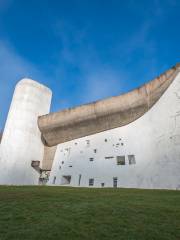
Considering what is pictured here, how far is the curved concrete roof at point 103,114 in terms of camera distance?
1817cm

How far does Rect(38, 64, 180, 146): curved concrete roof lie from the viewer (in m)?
18.2

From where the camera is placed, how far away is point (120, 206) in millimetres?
6953

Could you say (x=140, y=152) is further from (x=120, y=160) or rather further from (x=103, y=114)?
(x=103, y=114)

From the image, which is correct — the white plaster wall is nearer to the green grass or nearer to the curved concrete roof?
the curved concrete roof

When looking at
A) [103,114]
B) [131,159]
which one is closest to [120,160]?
[131,159]

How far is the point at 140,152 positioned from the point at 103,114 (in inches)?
203

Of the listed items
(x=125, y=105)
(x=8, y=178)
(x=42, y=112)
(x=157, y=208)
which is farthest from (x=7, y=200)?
(x=42, y=112)

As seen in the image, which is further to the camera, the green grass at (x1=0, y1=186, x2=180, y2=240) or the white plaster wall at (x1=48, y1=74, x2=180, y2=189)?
the white plaster wall at (x1=48, y1=74, x2=180, y2=189)

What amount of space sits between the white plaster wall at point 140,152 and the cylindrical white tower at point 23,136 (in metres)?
3.20

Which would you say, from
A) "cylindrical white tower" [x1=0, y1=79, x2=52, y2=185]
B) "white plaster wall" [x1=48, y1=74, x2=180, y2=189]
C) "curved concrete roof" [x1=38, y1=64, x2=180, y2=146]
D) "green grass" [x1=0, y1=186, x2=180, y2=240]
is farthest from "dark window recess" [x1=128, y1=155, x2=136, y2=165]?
"cylindrical white tower" [x1=0, y1=79, x2=52, y2=185]

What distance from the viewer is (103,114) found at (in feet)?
67.8

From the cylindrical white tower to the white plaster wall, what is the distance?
3204mm

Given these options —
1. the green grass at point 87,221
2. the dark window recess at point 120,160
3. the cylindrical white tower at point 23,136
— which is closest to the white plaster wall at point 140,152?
the dark window recess at point 120,160

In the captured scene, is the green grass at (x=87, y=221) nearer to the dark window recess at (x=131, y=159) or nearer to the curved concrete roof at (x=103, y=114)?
the dark window recess at (x=131, y=159)
